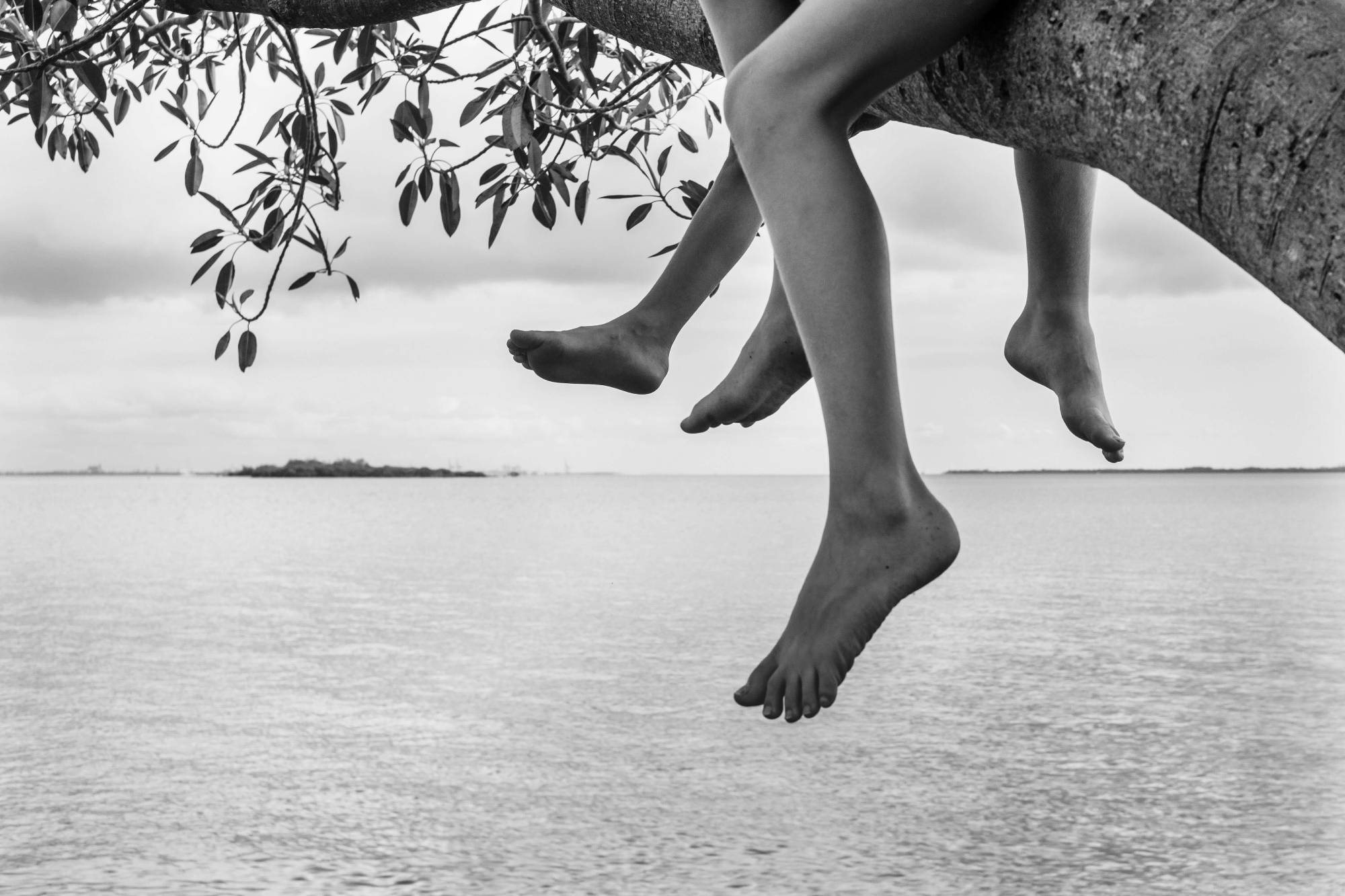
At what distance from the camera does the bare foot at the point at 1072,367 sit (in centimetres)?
205

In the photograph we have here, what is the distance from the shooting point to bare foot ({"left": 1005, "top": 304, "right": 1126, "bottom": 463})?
2047 mm

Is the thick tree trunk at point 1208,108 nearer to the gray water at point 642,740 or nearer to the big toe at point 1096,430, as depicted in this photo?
the big toe at point 1096,430

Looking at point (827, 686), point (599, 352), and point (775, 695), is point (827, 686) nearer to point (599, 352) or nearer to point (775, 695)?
point (775, 695)

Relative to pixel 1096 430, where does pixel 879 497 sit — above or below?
below

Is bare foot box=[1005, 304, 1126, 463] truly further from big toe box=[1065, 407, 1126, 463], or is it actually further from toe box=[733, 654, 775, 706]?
toe box=[733, 654, 775, 706]

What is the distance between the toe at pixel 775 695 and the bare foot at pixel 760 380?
2.08ft

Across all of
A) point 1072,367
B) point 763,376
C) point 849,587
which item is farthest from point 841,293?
point 1072,367

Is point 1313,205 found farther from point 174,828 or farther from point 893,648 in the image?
point 893,648

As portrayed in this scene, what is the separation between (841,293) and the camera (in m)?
1.39

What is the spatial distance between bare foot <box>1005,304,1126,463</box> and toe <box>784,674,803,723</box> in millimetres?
773

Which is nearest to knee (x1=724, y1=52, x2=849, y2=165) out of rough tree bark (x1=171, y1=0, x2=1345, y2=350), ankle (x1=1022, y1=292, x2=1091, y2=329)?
rough tree bark (x1=171, y1=0, x2=1345, y2=350)

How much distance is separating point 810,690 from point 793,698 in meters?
0.02

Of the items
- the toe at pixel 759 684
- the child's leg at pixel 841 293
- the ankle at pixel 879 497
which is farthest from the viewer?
the toe at pixel 759 684

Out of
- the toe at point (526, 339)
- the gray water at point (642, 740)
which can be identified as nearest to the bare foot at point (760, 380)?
the toe at point (526, 339)
